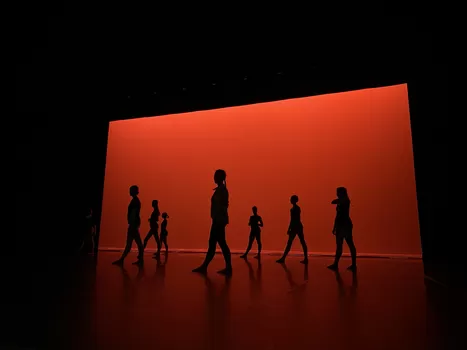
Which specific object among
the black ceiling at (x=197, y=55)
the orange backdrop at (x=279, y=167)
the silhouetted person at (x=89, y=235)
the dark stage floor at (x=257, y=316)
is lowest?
the dark stage floor at (x=257, y=316)

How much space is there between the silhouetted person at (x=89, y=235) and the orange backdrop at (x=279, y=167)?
4.92 feet

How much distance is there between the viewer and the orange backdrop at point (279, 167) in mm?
7180

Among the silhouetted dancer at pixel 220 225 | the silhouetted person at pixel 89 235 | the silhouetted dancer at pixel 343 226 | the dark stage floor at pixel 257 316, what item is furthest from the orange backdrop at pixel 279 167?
the dark stage floor at pixel 257 316

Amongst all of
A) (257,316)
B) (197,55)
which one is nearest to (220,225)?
(257,316)

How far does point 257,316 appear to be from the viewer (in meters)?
1.92

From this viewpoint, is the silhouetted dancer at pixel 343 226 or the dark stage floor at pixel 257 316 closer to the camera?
the dark stage floor at pixel 257 316

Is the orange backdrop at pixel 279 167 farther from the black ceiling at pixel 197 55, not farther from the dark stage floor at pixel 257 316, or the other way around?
the dark stage floor at pixel 257 316

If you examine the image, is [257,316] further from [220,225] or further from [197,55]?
[197,55]

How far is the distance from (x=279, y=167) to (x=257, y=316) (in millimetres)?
6528

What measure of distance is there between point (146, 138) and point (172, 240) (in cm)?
350

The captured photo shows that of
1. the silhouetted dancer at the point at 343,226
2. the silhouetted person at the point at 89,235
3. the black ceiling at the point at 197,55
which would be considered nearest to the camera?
the silhouetted dancer at the point at 343,226

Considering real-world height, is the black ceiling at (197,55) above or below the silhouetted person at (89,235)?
above

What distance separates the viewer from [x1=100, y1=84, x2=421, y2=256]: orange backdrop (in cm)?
718

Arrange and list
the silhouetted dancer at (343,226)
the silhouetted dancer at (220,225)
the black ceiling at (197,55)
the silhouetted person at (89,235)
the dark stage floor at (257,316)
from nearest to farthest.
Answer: the dark stage floor at (257,316) < the silhouetted dancer at (220,225) < the silhouetted dancer at (343,226) < the black ceiling at (197,55) < the silhouetted person at (89,235)
